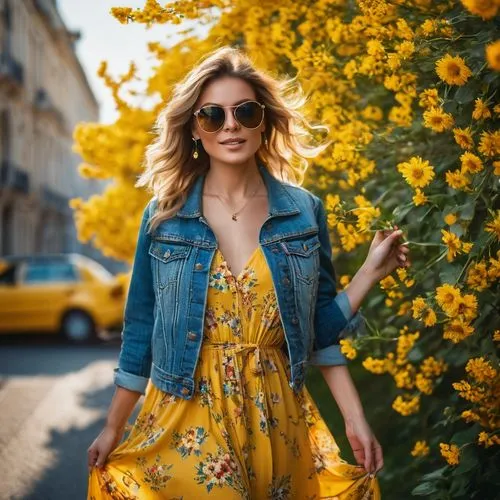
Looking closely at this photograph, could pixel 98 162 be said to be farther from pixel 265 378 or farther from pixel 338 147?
pixel 265 378

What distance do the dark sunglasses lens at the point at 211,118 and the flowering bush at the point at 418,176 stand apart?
57 centimetres

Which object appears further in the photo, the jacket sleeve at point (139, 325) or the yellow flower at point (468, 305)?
the jacket sleeve at point (139, 325)

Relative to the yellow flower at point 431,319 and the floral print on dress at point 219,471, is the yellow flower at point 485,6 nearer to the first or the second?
the yellow flower at point 431,319

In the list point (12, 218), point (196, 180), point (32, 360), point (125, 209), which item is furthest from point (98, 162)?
point (12, 218)

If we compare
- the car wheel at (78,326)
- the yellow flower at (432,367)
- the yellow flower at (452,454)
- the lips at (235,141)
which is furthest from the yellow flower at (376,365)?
the car wheel at (78,326)

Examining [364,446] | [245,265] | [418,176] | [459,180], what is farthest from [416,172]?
[364,446]

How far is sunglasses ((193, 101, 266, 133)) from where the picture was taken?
2.71 m

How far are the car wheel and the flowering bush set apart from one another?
9.64 m

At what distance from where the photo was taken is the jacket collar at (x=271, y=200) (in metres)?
2.73

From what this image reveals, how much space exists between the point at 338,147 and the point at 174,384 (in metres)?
1.38

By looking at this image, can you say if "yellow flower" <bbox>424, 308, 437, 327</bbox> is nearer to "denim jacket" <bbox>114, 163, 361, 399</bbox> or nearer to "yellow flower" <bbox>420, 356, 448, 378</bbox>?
"denim jacket" <bbox>114, 163, 361, 399</bbox>

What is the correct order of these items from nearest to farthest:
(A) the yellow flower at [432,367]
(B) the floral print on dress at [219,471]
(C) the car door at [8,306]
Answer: (B) the floral print on dress at [219,471] → (A) the yellow flower at [432,367] → (C) the car door at [8,306]

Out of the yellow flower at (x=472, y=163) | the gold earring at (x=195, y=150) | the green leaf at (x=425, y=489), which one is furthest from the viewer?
the green leaf at (x=425, y=489)

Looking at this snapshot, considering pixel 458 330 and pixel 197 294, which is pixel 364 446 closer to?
pixel 458 330
